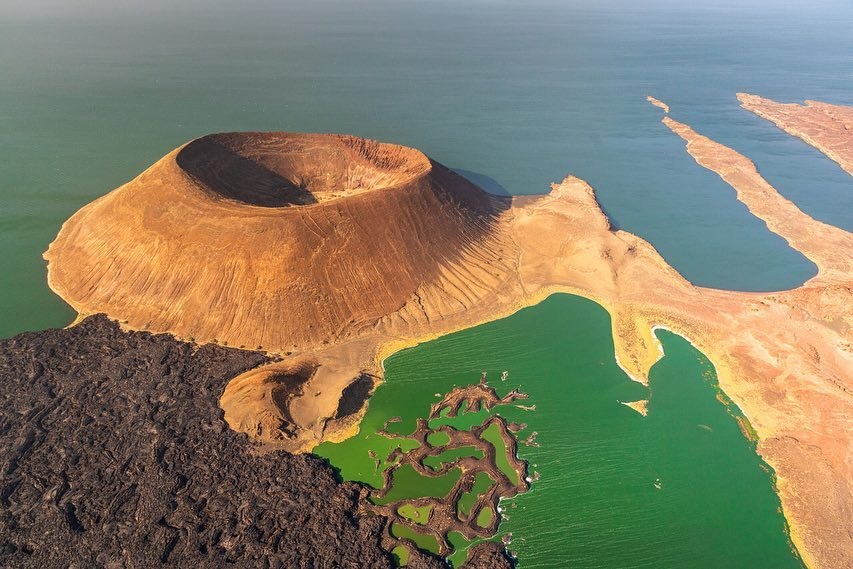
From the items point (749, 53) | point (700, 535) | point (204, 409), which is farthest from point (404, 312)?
point (749, 53)

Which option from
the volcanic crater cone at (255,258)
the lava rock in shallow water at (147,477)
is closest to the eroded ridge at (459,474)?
the lava rock in shallow water at (147,477)

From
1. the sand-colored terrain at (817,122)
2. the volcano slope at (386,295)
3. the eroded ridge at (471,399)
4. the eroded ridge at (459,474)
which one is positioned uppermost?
the sand-colored terrain at (817,122)

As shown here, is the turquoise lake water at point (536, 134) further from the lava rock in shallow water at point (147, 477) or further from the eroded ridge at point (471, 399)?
the lava rock in shallow water at point (147, 477)

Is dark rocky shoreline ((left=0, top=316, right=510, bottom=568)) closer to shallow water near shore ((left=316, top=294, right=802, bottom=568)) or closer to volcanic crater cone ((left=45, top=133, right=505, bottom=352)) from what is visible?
shallow water near shore ((left=316, top=294, right=802, bottom=568))

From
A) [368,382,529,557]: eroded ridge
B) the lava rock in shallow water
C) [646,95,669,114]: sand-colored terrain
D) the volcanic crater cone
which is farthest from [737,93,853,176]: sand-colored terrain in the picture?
the lava rock in shallow water

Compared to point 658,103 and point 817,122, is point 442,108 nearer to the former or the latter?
point 658,103
